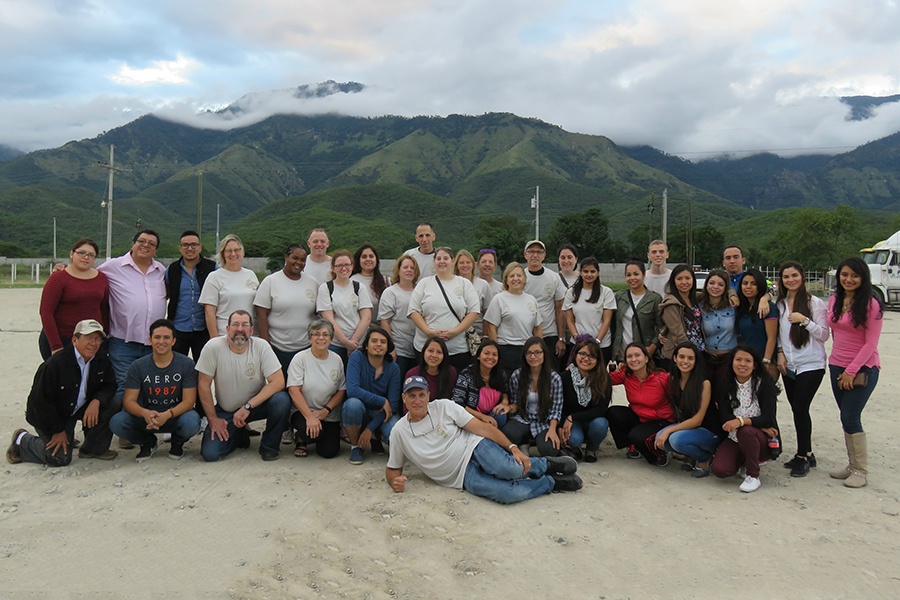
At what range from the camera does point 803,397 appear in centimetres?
596

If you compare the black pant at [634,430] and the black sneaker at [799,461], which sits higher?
the black pant at [634,430]

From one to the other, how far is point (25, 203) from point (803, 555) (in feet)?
379

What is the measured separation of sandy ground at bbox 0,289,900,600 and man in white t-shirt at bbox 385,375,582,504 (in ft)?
0.48

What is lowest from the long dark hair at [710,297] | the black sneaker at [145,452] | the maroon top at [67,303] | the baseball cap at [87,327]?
the black sneaker at [145,452]

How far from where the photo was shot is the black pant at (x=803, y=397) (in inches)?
233

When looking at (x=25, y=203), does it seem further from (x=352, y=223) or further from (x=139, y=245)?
(x=139, y=245)

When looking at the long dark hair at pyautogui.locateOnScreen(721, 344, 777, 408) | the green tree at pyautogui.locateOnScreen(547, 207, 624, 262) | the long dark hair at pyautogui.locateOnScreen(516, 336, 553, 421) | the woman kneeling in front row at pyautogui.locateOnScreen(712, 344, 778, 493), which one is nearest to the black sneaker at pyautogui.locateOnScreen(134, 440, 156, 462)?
the long dark hair at pyautogui.locateOnScreen(516, 336, 553, 421)

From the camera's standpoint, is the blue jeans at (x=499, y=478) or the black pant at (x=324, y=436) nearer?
the blue jeans at (x=499, y=478)

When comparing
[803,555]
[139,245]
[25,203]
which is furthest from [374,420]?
[25,203]

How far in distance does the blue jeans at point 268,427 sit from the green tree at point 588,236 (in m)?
53.6

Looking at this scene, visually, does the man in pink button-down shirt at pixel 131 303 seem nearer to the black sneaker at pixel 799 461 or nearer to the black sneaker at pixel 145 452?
the black sneaker at pixel 145 452

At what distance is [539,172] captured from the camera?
462ft

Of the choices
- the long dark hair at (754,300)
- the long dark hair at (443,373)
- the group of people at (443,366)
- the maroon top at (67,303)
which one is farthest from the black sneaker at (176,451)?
the long dark hair at (754,300)

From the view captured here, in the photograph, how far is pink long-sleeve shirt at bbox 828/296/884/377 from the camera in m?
5.64
